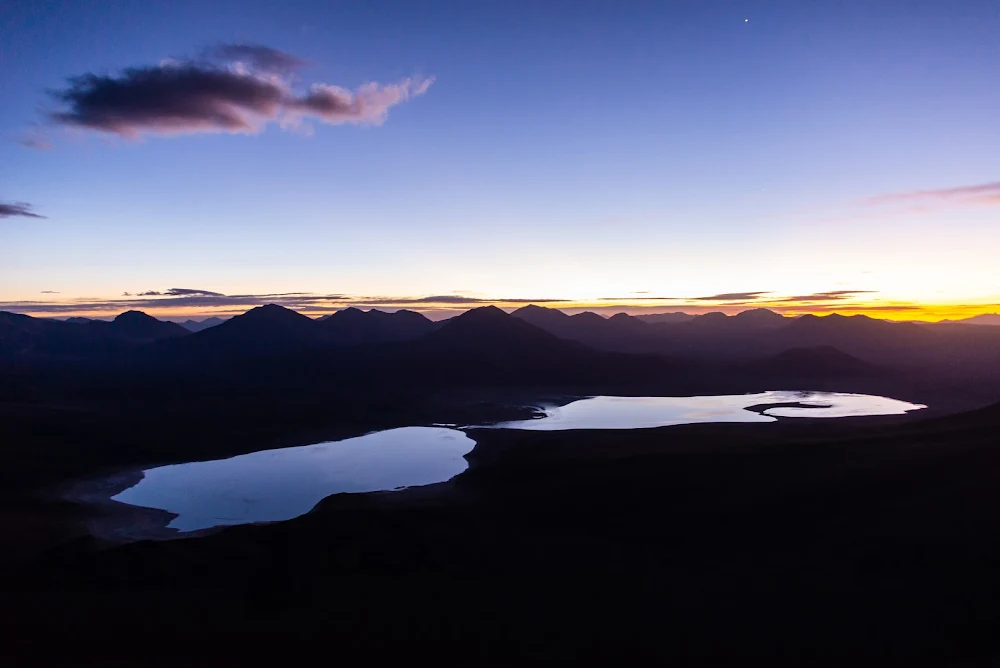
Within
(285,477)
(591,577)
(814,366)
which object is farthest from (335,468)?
(814,366)

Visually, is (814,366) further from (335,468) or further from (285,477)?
(285,477)

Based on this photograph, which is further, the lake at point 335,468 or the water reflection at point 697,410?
the water reflection at point 697,410

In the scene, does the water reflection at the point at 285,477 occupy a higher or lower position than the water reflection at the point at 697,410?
higher

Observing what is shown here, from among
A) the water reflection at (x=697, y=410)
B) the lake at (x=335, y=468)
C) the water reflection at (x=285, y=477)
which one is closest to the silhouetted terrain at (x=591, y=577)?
the water reflection at (x=285, y=477)

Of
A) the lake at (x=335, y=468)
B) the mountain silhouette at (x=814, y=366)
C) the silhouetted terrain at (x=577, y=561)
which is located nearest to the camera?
the silhouetted terrain at (x=577, y=561)

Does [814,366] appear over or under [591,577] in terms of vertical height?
under

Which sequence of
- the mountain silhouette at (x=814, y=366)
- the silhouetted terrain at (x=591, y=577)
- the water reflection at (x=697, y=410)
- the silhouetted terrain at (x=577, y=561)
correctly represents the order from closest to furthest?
the silhouetted terrain at (x=591, y=577)
the silhouetted terrain at (x=577, y=561)
the water reflection at (x=697, y=410)
the mountain silhouette at (x=814, y=366)

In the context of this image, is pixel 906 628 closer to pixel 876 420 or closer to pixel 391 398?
pixel 876 420

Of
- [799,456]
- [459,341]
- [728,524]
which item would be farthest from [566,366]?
[728,524]

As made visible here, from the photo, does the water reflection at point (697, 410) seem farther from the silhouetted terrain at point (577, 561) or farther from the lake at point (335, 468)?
the silhouetted terrain at point (577, 561)
